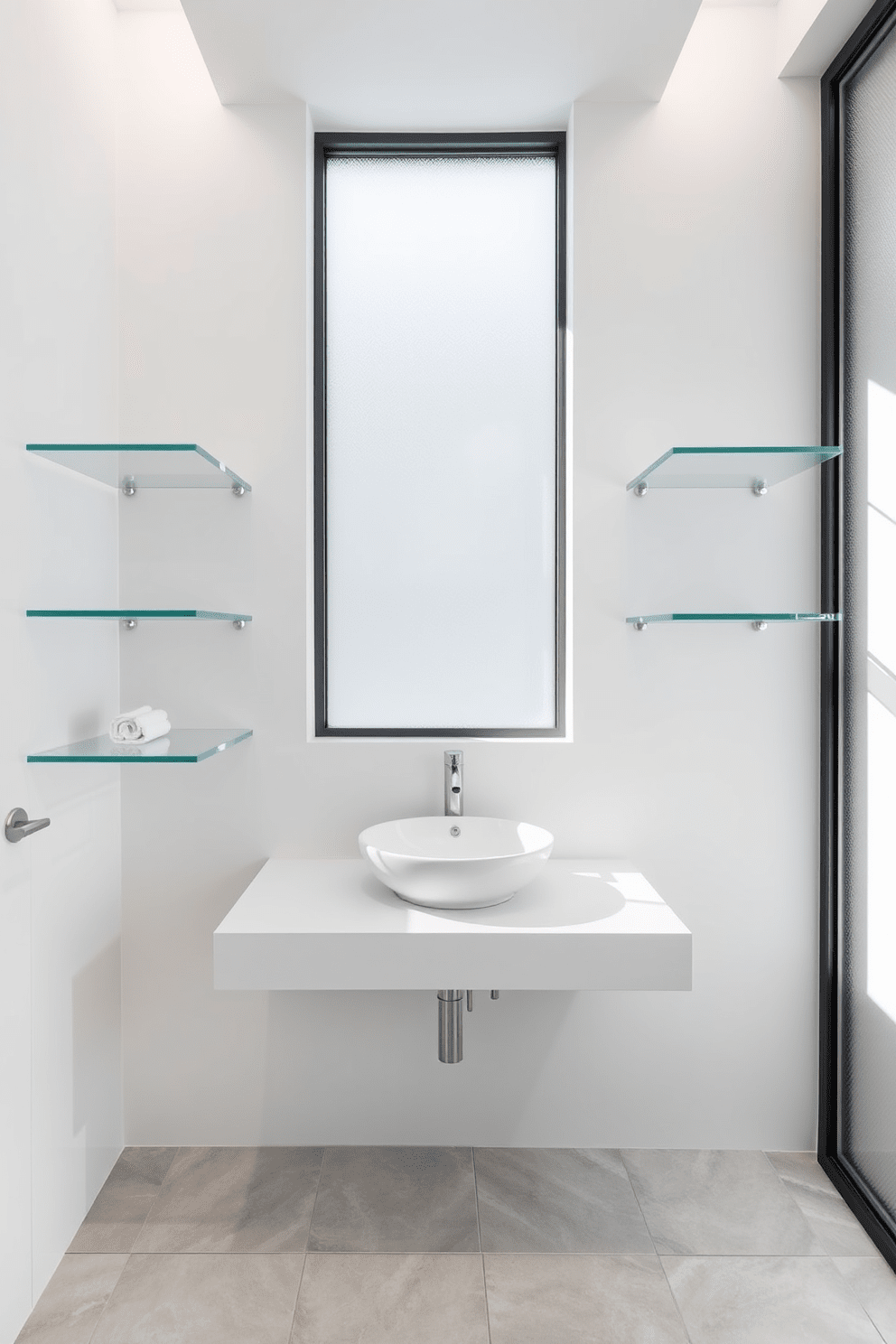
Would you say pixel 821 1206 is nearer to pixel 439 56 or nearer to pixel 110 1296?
pixel 110 1296

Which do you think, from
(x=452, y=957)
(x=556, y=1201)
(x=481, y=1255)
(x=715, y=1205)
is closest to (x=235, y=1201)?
(x=481, y=1255)

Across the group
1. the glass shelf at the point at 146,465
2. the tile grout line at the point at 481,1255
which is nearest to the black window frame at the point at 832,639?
the tile grout line at the point at 481,1255

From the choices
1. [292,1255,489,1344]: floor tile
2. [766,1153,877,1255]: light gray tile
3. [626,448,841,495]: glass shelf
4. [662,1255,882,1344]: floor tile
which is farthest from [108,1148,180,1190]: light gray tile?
[626,448,841,495]: glass shelf

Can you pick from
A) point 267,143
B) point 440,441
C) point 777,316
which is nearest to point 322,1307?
point 440,441

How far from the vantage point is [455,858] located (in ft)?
5.53

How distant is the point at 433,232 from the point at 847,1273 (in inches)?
102

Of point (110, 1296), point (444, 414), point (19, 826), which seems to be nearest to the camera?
point (19, 826)

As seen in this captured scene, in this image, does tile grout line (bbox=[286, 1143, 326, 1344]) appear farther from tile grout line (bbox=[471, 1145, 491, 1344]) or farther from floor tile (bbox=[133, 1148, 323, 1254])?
tile grout line (bbox=[471, 1145, 491, 1344])

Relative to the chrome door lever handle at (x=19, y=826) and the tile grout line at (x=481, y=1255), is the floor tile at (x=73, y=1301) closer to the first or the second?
the tile grout line at (x=481, y=1255)

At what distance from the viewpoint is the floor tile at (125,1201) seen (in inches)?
68.2

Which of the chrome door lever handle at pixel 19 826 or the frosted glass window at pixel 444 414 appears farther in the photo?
the frosted glass window at pixel 444 414

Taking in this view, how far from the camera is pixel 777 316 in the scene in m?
2.01

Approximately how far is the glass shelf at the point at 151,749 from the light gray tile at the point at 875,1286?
5.53 ft

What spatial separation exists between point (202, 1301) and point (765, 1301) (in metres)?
1.10
